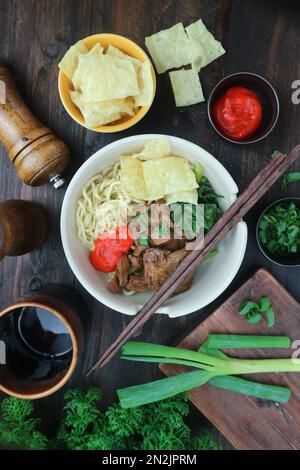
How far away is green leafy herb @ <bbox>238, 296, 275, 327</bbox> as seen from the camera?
70.5 inches

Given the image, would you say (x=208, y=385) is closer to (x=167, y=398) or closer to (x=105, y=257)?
(x=167, y=398)

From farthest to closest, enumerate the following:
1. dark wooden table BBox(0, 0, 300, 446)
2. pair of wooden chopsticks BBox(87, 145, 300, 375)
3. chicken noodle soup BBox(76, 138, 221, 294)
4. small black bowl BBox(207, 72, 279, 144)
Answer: dark wooden table BBox(0, 0, 300, 446)
small black bowl BBox(207, 72, 279, 144)
chicken noodle soup BBox(76, 138, 221, 294)
pair of wooden chopsticks BBox(87, 145, 300, 375)

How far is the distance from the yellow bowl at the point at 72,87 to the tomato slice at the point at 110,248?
367 mm

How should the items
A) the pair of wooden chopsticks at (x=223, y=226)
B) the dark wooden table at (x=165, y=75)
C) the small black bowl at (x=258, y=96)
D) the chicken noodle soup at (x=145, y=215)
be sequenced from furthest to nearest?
the dark wooden table at (x=165, y=75)
the small black bowl at (x=258, y=96)
the chicken noodle soup at (x=145, y=215)
the pair of wooden chopsticks at (x=223, y=226)

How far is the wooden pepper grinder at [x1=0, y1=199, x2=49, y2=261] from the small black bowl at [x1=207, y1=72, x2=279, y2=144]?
→ 2.43 feet

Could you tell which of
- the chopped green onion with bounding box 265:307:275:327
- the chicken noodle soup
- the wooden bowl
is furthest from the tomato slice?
the chopped green onion with bounding box 265:307:275:327

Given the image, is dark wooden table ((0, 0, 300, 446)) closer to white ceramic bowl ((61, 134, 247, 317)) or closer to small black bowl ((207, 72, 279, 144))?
small black bowl ((207, 72, 279, 144))

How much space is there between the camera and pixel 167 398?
6.14 feet

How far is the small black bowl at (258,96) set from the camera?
176cm

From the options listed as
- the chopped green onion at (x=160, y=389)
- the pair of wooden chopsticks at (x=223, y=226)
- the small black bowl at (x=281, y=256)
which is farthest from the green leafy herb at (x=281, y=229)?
the chopped green onion at (x=160, y=389)

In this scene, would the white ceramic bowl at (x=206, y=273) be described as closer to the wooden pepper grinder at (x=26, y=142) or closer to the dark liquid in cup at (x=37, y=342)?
the wooden pepper grinder at (x=26, y=142)

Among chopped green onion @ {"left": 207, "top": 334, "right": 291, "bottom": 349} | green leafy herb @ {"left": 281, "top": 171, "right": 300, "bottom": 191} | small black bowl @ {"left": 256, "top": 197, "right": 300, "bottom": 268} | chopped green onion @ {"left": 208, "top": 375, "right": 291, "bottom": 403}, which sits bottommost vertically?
chopped green onion @ {"left": 208, "top": 375, "right": 291, "bottom": 403}

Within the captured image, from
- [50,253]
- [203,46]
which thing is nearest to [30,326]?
[50,253]

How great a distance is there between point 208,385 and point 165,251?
1.86 ft
